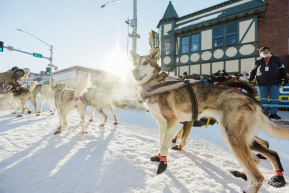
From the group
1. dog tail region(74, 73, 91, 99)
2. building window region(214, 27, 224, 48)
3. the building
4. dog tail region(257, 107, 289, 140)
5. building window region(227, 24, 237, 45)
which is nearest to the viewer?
dog tail region(257, 107, 289, 140)

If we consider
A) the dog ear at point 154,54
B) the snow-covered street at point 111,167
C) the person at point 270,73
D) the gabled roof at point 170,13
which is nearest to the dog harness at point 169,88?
the dog ear at point 154,54

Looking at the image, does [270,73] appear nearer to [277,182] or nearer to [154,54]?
[277,182]

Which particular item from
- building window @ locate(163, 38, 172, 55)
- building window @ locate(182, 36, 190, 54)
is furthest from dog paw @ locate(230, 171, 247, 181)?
building window @ locate(163, 38, 172, 55)

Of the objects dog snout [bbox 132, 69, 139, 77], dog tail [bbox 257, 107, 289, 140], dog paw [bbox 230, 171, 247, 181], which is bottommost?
dog paw [bbox 230, 171, 247, 181]

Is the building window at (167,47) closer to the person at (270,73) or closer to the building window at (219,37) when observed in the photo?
the building window at (219,37)

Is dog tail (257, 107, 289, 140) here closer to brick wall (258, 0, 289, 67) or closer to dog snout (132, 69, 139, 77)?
dog snout (132, 69, 139, 77)

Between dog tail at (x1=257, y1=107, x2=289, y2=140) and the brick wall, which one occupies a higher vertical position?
the brick wall

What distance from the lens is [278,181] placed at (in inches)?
70.5

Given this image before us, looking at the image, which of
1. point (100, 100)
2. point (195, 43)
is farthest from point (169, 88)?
point (195, 43)

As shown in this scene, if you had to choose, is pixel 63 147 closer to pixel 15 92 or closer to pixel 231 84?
pixel 231 84

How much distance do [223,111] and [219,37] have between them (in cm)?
1412

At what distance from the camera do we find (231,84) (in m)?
2.29

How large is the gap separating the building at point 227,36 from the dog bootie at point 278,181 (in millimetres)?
12831

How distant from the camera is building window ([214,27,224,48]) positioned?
41.8ft
